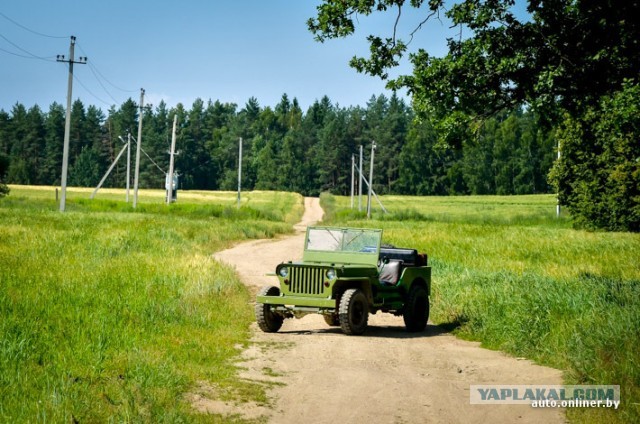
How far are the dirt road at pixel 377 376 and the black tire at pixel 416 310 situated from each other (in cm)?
24

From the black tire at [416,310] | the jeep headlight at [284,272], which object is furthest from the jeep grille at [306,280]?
the black tire at [416,310]

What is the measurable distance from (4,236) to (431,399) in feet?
82.0

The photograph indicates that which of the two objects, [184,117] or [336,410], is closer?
[336,410]

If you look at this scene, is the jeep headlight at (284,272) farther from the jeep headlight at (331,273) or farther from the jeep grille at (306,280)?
the jeep headlight at (331,273)

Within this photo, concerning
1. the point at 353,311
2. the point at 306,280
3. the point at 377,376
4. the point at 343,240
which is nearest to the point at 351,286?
the point at 353,311

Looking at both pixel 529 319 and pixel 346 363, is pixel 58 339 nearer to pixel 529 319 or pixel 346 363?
pixel 346 363

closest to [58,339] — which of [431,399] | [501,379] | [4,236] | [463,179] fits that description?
[431,399]

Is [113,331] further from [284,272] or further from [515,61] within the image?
[515,61]

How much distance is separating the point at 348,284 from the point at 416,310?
221 cm

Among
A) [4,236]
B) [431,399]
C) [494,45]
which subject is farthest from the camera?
[4,236]

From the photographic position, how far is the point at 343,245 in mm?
15422

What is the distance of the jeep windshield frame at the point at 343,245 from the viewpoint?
596 inches

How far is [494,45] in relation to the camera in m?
18.4

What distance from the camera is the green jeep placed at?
13.9 m
